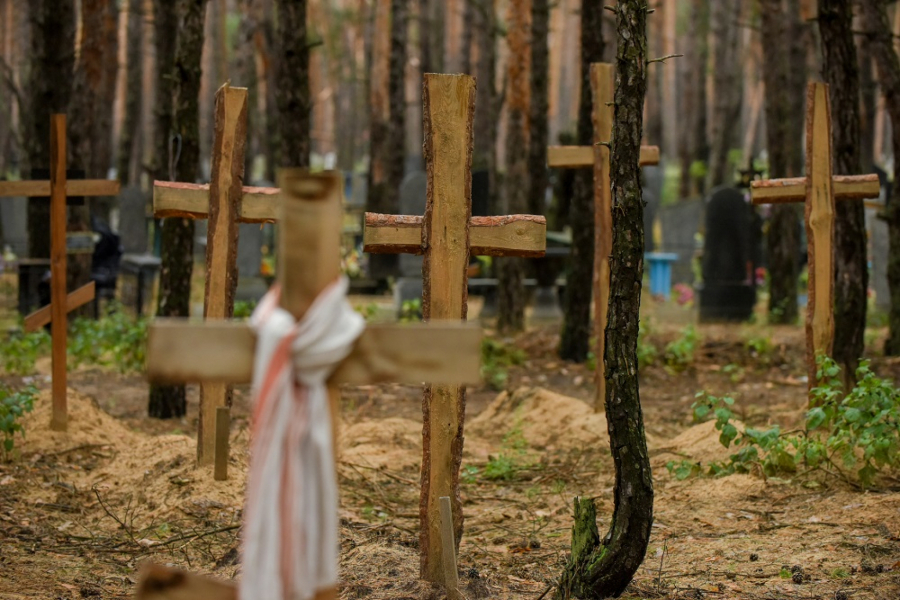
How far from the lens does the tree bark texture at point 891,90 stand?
33.0 ft

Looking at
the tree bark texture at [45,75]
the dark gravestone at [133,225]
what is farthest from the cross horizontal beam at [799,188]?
the dark gravestone at [133,225]

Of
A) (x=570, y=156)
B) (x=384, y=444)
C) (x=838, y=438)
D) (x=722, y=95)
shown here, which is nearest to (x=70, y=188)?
(x=384, y=444)

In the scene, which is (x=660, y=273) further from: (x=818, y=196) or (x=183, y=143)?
(x=183, y=143)

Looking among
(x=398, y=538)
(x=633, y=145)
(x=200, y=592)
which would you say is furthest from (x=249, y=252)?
(x=200, y=592)

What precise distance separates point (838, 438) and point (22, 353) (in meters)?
7.36

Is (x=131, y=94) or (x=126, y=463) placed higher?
(x=131, y=94)

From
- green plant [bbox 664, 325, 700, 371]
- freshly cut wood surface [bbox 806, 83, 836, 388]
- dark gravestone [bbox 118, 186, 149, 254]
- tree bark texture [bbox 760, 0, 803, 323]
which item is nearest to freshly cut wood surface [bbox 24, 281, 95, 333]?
freshly cut wood surface [bbox 806, 83, 836, 388]

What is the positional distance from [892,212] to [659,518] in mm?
5781

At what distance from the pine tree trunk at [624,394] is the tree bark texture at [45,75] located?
8869 mm

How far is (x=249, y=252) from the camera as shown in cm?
1537

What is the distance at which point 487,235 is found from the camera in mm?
4516

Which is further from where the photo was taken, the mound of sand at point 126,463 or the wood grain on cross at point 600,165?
the wood grain on cross at point 600,165

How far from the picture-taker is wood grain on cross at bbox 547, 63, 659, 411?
8141 millimetres

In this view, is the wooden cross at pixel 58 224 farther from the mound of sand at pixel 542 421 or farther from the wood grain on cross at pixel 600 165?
the wood grain on cross at pixel 600 165
